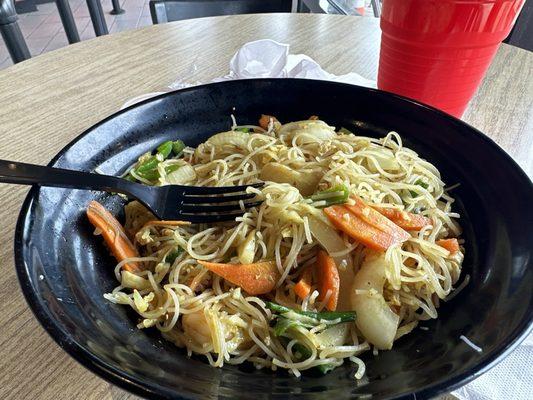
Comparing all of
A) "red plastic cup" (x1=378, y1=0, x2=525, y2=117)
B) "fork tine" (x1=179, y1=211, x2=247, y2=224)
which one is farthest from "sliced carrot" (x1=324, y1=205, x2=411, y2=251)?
"red plastic cup" (x1=378, y1=0, x2=525, y2=117)

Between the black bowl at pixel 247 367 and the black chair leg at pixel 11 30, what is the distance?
1831 millimetres

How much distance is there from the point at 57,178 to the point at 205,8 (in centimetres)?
213

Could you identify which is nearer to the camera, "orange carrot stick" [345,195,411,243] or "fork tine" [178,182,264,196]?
"orange carrot stick" [345,195,411,243]

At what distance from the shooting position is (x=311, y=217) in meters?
1.02

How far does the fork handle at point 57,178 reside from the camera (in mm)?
876

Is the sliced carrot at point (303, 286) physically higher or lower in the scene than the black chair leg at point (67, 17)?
higher

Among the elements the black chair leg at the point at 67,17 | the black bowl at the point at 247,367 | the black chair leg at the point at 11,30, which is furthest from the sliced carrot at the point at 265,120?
the black chair leg at the point at 67,17

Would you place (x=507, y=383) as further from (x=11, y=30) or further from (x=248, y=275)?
(x=11, y=30)

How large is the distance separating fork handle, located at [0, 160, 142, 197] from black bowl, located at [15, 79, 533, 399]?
0.05 meters

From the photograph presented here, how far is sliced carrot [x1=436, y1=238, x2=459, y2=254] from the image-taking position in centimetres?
102

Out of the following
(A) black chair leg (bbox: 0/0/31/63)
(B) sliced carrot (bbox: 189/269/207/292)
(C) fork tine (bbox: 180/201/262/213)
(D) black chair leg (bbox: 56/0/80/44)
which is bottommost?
(D) black chair leg (bbox: 56/0/80/44)

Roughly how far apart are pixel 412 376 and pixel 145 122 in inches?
37.0

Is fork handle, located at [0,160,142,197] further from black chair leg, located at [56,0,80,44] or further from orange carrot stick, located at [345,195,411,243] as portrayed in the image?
black chair leg, located at [56,0,80,44]

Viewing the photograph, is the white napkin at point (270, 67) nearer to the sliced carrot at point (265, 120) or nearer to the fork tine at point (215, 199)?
the sliced carrot at point (265, 120)
